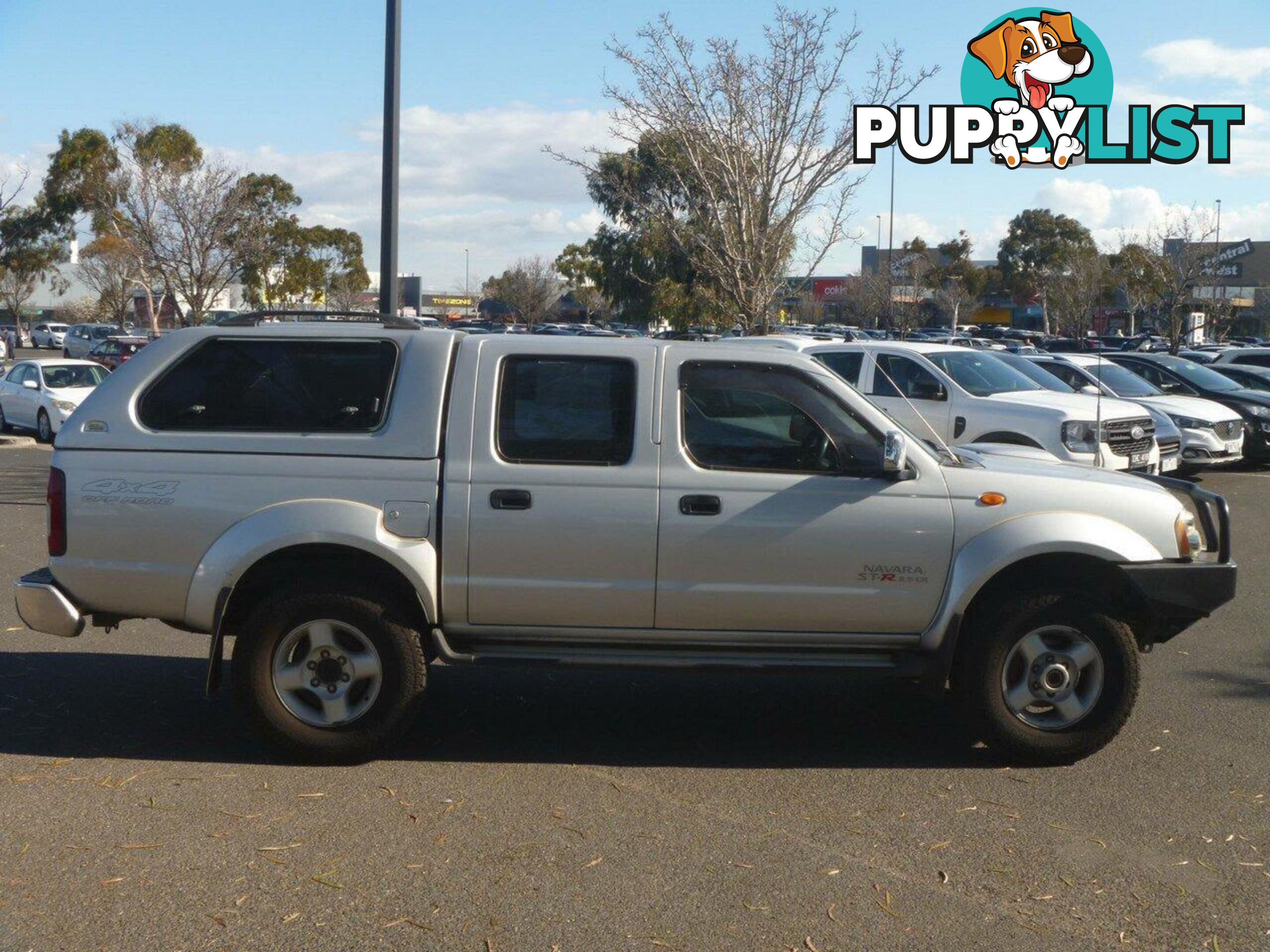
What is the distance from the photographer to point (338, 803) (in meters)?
5.26

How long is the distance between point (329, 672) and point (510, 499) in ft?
3.75

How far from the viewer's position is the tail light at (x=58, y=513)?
5688 millimetres

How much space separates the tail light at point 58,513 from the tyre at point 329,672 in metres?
0.90

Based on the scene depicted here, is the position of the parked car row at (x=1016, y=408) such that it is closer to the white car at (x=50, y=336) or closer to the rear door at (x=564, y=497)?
the rear door at (x=564, y=497)

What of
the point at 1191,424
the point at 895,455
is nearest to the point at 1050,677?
the point at 895,455

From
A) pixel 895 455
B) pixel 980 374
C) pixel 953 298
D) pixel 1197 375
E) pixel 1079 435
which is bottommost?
pixel 1079 435

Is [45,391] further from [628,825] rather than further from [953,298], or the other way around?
[953,298]

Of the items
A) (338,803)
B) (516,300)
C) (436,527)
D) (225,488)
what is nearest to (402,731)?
(338,803)

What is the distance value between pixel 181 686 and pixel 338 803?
2182 millimetres

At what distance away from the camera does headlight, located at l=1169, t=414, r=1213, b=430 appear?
17.1 metres

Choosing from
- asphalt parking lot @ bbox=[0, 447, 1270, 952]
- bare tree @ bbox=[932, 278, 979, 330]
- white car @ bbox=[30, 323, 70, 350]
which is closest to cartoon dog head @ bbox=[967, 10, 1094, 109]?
asphalt parking lot @ bbox=[0, 447, 1270, 952]

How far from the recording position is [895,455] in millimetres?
5594

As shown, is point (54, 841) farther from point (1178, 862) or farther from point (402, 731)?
point (1178, 862)

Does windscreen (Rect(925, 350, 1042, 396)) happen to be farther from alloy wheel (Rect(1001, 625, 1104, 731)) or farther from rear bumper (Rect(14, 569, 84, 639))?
rear bumper (Rect(14, 569, 84, 639))
